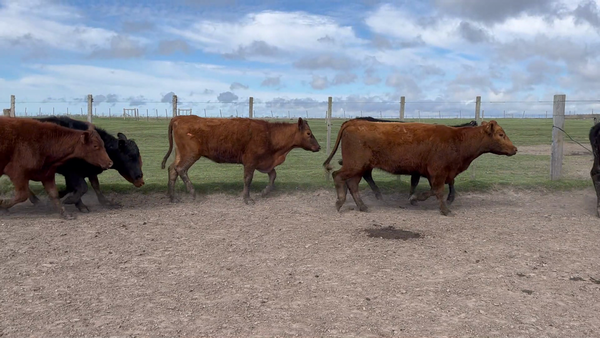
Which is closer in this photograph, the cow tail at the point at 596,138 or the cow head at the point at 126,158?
the cow tail at the point at 596,138

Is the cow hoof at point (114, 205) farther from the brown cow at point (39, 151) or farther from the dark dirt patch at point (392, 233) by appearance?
the dark dirt patch at point (392, 233)

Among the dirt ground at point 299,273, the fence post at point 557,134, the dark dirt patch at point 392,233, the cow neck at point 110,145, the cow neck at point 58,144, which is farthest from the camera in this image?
the fence post at point 557,134

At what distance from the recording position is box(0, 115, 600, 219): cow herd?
8.14 metres

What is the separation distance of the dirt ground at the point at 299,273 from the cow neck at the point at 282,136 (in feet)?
6.73

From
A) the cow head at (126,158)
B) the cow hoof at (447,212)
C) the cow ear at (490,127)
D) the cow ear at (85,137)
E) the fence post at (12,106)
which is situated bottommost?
the cow hoof at (447,212)

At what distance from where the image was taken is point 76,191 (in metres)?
8.85

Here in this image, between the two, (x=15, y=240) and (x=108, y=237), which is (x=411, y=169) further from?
(x=15, y=240)

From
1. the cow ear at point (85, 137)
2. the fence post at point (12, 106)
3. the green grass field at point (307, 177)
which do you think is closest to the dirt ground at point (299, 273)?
the cow ear at point (85, 137)

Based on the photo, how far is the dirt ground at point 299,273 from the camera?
403cm

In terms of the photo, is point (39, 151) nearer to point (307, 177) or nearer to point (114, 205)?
point (114, 205)

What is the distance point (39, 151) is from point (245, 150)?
3.77m

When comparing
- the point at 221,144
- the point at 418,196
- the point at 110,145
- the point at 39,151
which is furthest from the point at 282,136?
the point at 39,151

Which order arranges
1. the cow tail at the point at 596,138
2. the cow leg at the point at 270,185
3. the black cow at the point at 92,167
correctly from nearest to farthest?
the cow tail at the point at 596,138 < the black cow at the point at 92,167 < the cow leg at the point at 270,185

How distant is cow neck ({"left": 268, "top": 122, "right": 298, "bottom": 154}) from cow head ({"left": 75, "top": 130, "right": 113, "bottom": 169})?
342cm
